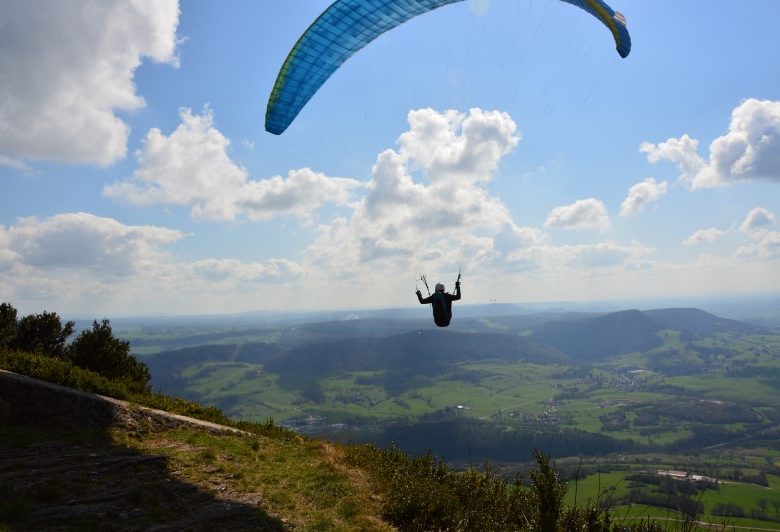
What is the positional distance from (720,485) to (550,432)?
72421 millimetres

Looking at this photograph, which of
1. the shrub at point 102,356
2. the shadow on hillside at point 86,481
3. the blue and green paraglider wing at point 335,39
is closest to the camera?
the shadow on hillside at point 86,481

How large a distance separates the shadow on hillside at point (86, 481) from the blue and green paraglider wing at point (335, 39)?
438 inches

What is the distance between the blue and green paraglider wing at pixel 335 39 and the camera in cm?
1452

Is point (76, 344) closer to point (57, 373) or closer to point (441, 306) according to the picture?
point (57, 373)

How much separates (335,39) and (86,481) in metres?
14.6

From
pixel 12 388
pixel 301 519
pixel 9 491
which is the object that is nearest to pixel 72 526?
pixel 9 491

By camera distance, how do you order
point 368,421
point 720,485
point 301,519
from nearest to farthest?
point 301,519, point 720,485, point 368,421

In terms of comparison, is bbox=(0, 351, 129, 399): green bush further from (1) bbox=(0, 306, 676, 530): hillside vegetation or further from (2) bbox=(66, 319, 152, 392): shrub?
(2) bbox=(66, 319, 152, 392): shrub

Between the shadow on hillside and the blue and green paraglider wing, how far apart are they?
11.1 meters

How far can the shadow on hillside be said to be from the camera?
720 cm

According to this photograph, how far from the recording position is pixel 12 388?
11.6 metres

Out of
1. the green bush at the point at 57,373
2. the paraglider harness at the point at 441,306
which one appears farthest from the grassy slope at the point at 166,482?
the paraglider harness at the point at 441,306

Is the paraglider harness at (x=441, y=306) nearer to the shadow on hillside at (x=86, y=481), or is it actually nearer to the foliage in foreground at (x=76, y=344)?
the shadow on hillside at (x=86, y=481)

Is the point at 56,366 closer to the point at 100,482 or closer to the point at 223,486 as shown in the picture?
the point at 100,482
